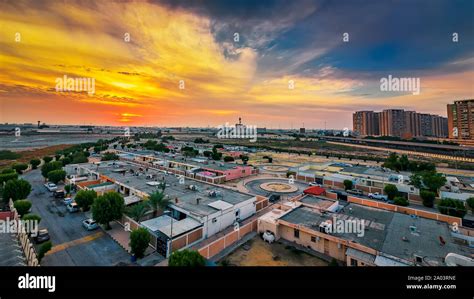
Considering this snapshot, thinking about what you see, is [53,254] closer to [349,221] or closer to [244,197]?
[244,197]

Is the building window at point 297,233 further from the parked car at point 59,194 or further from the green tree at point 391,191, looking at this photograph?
the parked car at point 59,194

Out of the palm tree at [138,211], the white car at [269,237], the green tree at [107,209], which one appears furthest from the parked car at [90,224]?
the white car at [269,237]

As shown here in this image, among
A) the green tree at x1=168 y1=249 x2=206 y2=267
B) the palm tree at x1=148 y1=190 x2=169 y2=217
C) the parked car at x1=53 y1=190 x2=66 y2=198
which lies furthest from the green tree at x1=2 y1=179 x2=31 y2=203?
the green tree at x1=168 y1=249 x2=206 y2=267

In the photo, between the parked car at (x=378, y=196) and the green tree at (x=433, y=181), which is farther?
the parked car at (x=378, y=196)

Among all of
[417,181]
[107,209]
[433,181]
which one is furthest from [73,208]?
[433,181]

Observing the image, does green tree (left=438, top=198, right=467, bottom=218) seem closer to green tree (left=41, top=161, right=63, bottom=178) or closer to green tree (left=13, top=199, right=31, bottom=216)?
green tree (left=13, top=199, right=31, bottom=216)
